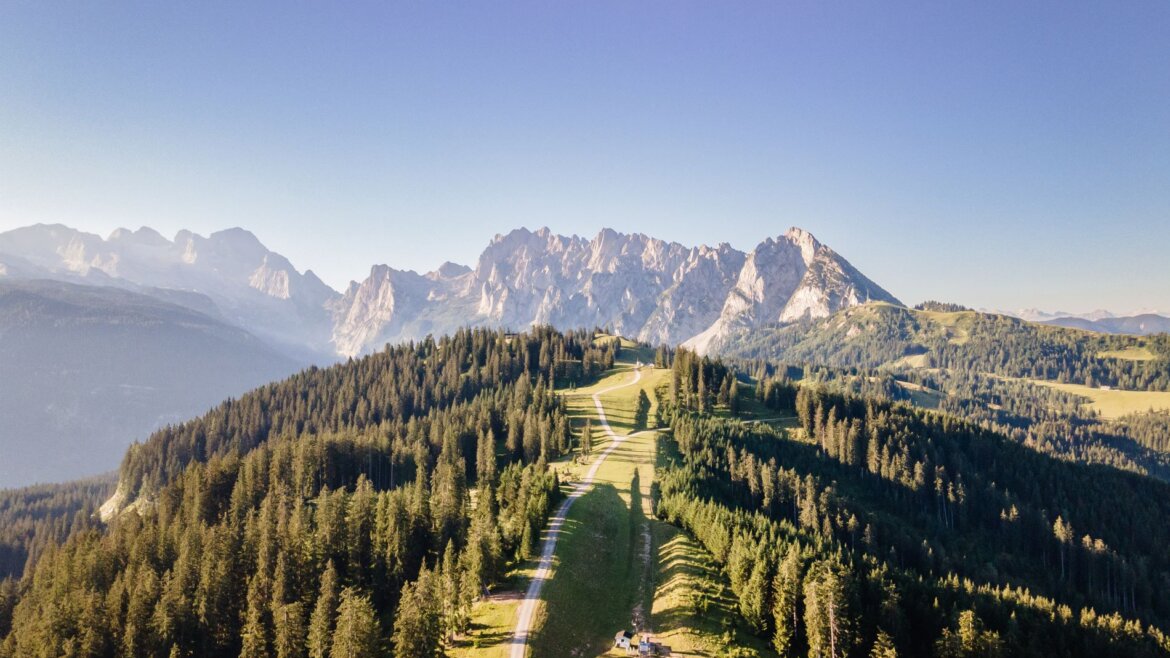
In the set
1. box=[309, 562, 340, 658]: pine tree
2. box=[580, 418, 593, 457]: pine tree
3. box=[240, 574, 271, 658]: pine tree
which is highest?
box=[580, 418, 593, 457]: pine tree

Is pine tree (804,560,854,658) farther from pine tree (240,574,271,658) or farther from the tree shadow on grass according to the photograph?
pine tree (240,574,271,658)

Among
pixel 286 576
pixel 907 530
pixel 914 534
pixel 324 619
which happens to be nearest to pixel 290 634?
pixel 324 619

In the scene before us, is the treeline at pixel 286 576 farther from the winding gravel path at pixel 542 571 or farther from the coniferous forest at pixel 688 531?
the winding gravel path at pixel 542 571

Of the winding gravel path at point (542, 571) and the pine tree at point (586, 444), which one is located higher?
the pine tree at point (586, 444)

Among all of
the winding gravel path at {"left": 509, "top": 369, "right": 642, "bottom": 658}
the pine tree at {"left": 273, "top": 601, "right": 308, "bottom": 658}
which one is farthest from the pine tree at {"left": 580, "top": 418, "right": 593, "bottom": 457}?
the pine tree at {"left": 273, "top": 601, "right": 308, "bottom": 658}

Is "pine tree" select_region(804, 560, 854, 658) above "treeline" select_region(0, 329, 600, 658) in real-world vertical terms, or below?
above

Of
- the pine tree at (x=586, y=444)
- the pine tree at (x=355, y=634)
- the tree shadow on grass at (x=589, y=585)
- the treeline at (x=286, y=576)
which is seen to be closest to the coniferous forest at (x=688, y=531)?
the pine tree at (x=355, y=634)

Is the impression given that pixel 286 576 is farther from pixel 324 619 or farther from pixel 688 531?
pixel 688 531

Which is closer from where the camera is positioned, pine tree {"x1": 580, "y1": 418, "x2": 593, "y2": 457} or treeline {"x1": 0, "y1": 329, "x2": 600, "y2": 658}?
treeline {"x1": 0, "y1": 329, "x2": 600, "y2": 658}

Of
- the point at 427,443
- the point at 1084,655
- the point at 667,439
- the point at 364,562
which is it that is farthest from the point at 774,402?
the point at 364,562
